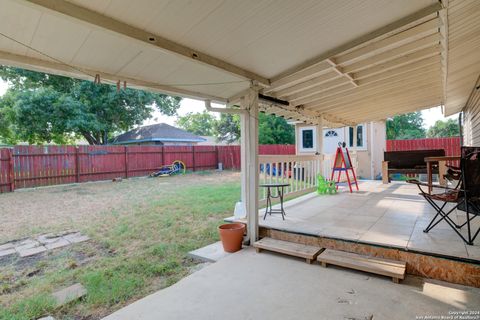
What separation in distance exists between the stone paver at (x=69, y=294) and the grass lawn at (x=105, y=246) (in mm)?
67

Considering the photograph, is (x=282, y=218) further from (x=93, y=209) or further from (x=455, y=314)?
(x=93, y=209)

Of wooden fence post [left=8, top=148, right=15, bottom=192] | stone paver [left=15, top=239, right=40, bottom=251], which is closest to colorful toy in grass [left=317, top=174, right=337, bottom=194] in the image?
stone paver [left=15, top=239, right=40, bottom=251]

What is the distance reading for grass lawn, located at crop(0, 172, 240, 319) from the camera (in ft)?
8.59

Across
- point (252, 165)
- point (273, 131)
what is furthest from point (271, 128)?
point (252, 165)

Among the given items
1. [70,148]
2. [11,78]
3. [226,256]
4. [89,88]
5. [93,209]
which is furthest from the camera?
[89,88]

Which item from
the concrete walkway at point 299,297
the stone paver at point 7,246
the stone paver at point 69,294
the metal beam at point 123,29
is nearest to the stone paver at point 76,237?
the stone paver at point 7,246

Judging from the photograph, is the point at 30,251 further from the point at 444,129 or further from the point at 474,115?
the point at 444,129

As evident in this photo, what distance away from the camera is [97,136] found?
15.6 m

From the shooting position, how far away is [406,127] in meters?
26.7

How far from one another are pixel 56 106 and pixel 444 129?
3110 centimetres

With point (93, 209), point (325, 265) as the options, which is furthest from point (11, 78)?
point (325, 265)

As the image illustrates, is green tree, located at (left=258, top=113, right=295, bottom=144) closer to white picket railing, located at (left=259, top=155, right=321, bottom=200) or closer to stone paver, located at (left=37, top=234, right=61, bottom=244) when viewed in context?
white picket railing, located at (left=259, top=155, right=321, bottom=200)

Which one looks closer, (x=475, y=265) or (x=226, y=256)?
(x=475, y=265)

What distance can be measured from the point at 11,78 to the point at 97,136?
4.68 m
